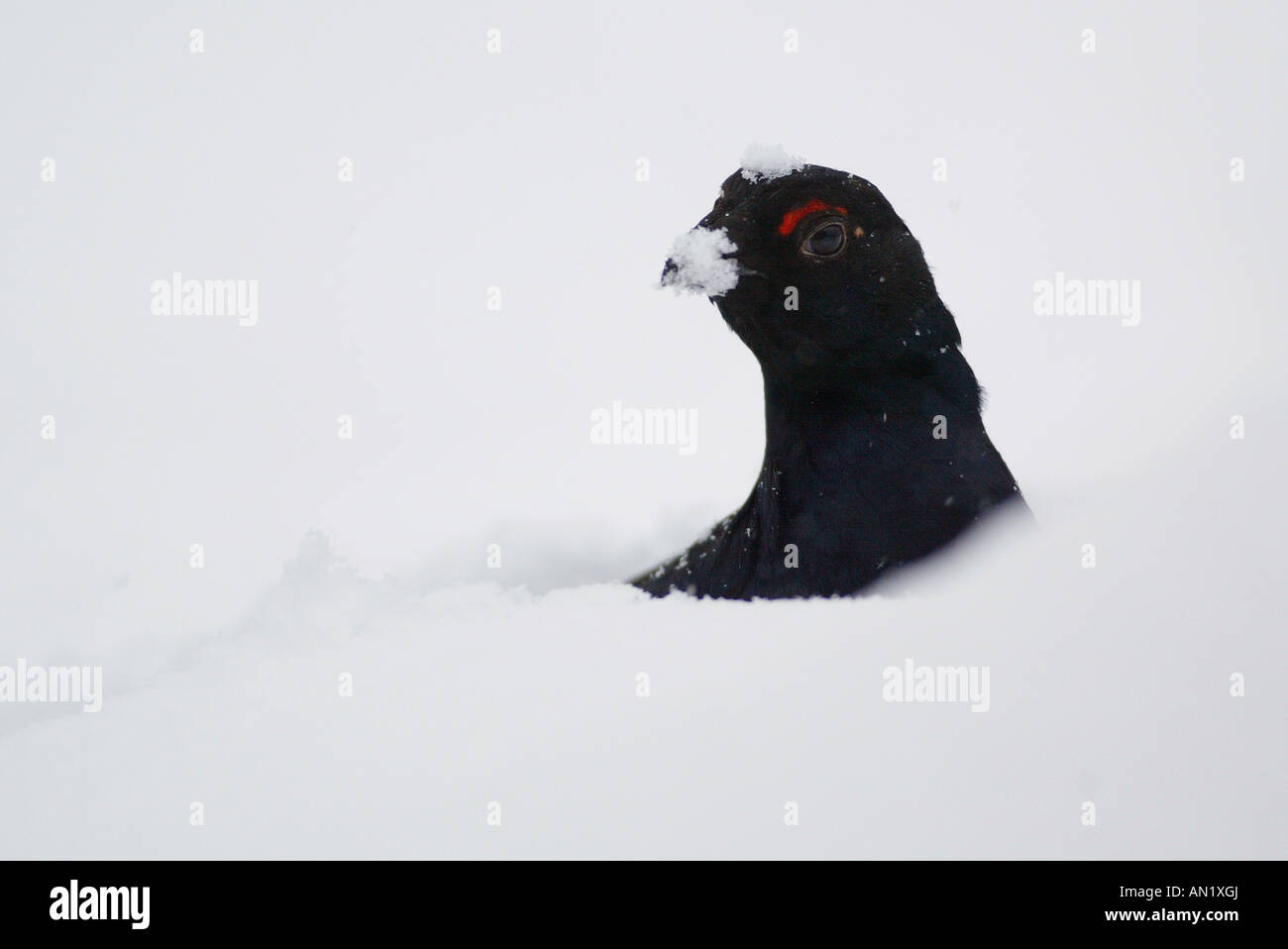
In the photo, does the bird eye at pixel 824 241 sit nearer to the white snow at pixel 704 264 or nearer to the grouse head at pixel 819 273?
the grouse head at pixel 819 273

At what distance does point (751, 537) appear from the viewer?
509 centimetres

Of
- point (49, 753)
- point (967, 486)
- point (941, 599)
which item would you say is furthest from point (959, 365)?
point (49, 753)

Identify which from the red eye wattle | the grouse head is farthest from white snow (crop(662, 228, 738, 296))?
the red eye wattle

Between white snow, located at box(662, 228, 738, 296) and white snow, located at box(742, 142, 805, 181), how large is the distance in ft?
0.87

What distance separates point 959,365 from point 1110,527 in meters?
1.05

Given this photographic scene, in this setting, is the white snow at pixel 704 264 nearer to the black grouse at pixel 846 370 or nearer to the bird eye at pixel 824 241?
the black grouse at pixel 846 370

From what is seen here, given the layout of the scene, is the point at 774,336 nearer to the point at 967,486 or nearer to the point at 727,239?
the point at 727,239

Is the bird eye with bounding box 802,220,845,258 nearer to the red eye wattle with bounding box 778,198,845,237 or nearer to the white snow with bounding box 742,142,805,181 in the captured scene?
the red eye wattle with bounding box 778,198,845,237

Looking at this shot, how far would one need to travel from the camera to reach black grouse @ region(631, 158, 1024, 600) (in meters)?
4.68

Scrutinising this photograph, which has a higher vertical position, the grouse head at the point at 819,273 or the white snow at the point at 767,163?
the white snow at the point at 767,163

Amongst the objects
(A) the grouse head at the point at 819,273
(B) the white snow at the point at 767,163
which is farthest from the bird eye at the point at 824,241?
(B) the white snow at the point at 767,163

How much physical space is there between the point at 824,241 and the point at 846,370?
20.2 inches

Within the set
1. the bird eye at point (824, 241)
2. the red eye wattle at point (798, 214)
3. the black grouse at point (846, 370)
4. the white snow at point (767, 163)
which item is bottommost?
the black grouse at point (846, 370)

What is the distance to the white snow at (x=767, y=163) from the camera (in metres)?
4.72
